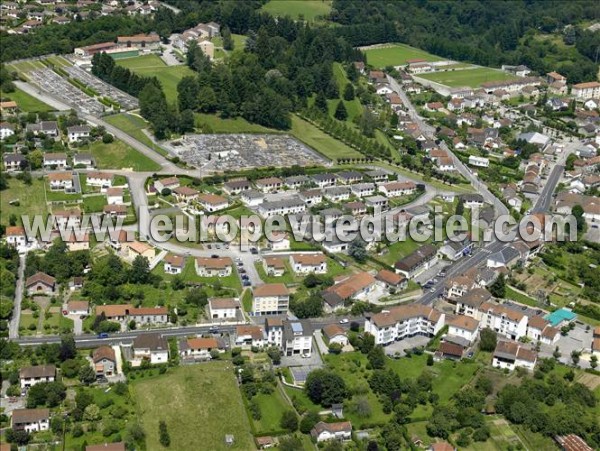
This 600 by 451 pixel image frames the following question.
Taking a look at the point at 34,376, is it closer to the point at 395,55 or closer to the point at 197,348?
the point at 197,348

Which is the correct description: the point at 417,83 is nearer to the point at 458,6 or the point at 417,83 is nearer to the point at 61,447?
the point at 458,6

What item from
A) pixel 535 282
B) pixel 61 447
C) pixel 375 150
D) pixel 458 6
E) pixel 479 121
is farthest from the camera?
pixel 458 6

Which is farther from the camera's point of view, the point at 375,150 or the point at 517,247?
the point at 375,150

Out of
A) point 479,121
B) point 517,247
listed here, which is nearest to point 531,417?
point 517,247

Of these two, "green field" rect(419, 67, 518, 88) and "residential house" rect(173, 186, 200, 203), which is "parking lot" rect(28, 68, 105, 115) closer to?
"residential house" rect(173, 186, 200, 203)

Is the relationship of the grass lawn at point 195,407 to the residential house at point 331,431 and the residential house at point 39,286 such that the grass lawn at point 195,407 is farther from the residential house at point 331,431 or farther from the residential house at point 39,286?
the residential house at point 39,286
